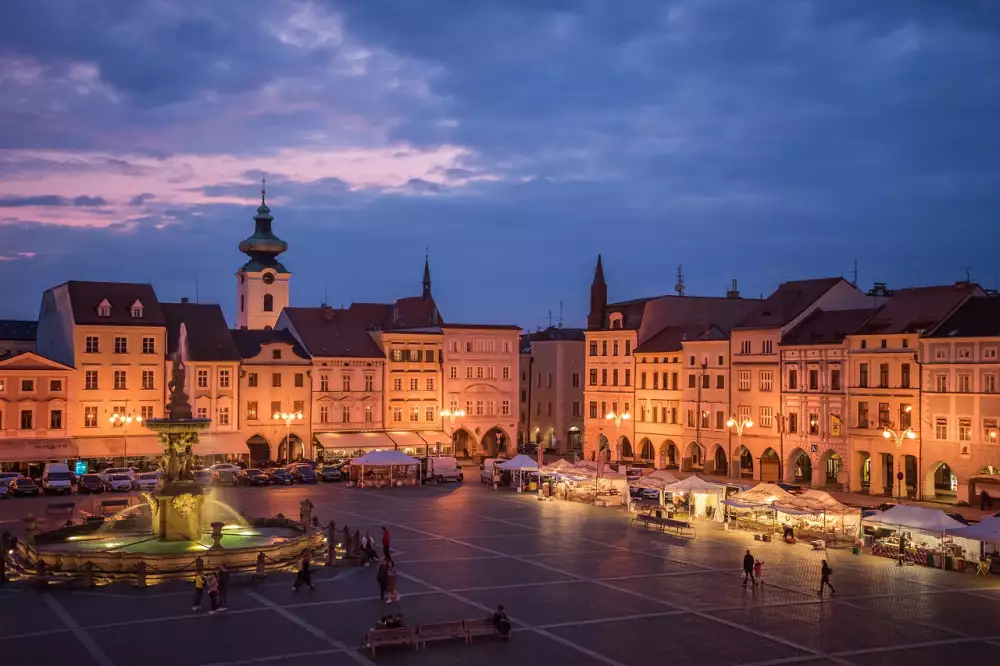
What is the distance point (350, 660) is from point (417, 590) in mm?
8060

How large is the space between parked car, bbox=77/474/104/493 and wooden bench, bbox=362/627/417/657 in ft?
124

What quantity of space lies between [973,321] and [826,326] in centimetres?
1056

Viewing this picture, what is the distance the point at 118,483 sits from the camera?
6178cm

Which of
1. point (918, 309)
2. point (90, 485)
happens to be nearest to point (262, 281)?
point (90, 485)

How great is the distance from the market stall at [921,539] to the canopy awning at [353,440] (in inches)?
1576

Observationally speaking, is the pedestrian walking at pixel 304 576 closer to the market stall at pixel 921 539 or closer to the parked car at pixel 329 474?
the market stall at pixel 921 539

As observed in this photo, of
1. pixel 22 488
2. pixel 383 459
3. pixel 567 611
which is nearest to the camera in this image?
pixel 567 611

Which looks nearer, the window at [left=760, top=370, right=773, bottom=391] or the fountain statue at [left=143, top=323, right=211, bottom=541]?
the fountain statue at [left=143, top=323, right=211, bottom=541]

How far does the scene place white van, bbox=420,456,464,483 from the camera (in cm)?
6944

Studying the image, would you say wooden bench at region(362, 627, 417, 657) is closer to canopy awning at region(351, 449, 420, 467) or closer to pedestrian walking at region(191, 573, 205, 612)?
pedestrian walking at region(191, 573, 205, 612)

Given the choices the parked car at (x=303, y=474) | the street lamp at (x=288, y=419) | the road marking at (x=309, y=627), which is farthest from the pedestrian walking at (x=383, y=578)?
the street lamp at (x=288, y=419)

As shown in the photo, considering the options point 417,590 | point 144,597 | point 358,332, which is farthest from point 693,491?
point 358,332

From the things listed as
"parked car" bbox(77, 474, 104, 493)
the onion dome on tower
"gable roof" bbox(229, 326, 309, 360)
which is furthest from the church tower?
"parked car" bbox(77, 474, 104, 493)

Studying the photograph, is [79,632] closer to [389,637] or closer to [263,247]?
[389,637]
